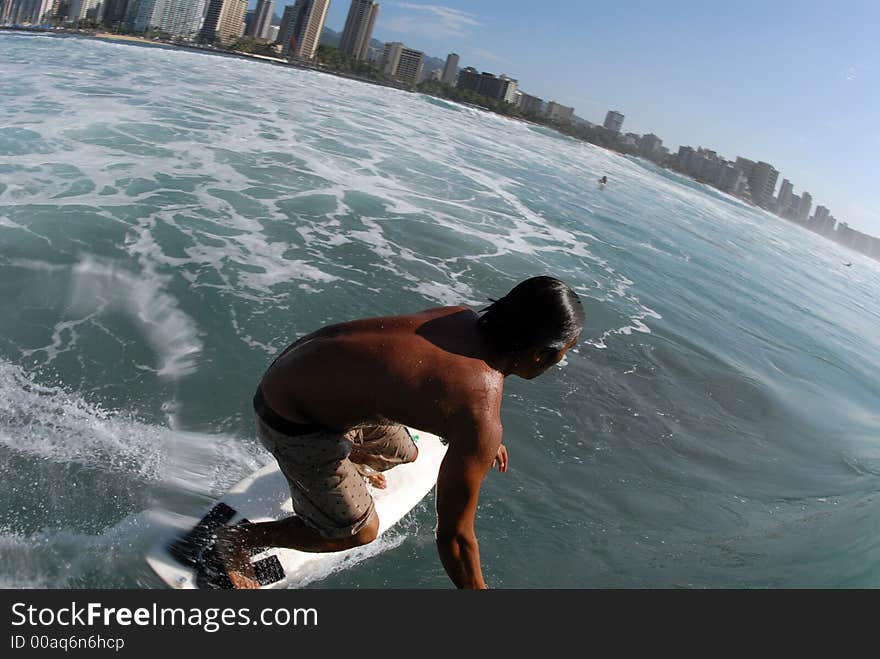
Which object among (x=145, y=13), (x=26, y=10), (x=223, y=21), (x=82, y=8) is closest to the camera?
(x=145, y=13)

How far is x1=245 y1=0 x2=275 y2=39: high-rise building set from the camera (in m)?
189

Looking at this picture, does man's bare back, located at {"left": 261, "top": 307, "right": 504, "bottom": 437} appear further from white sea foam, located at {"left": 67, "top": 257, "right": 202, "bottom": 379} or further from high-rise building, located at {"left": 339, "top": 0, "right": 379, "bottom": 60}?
high-rise building, located at {"left": 339, "top": 0, "right": 379, "bottom": 60}

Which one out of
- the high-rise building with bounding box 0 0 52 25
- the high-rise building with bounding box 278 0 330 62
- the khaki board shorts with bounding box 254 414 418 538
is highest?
the high-rise building with bounding box 278 0 330 62

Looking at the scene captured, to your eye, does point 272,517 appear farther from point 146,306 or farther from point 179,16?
point 179,16

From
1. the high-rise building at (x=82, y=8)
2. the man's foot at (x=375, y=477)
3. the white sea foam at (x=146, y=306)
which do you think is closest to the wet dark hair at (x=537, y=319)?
the man's foot at (x=375, y=477)

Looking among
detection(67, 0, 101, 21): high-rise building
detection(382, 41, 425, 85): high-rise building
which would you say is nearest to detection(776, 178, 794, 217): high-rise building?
detection(382, 41, 425, 85): high-rise building

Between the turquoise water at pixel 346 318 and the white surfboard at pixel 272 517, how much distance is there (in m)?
0.15

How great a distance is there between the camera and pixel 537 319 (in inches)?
71.3

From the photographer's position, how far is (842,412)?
884 cm

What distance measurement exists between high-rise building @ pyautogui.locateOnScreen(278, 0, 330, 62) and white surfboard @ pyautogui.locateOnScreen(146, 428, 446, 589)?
146m

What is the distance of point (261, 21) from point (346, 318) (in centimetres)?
21926

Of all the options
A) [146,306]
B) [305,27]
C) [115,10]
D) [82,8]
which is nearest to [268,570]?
[146,306]

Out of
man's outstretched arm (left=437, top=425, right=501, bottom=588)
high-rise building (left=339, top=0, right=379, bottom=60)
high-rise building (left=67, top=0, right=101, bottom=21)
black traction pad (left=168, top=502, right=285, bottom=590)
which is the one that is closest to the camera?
man's outstretched arm (left=437, top=425, right=501, bottom=588)

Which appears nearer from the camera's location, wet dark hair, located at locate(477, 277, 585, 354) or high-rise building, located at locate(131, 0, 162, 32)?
wet dark hair, located at locate(477, 277, 585, 354)
